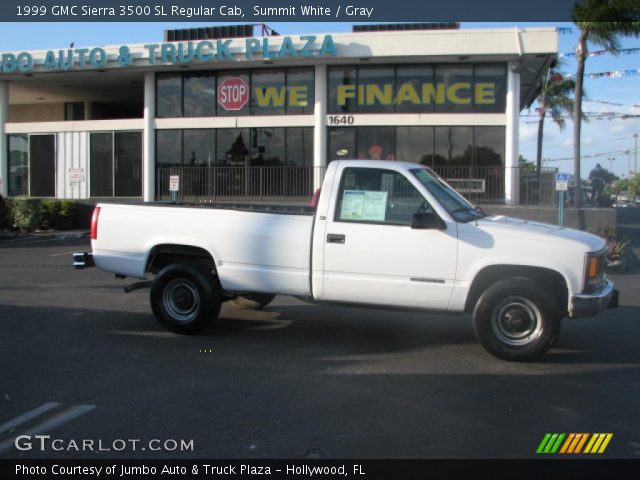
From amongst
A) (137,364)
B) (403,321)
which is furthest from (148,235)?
(403,321)

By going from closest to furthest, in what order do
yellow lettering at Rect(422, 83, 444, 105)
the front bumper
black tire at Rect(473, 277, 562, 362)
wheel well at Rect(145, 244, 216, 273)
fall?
the front bumper → black tire at Rect(473, 277, 562, 362) → wheel well at Rect(145, 244, 216, 273) → yellow lettering at Rect(422, 83, 444, 105)

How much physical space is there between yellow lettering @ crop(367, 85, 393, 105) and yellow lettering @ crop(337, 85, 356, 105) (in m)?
0.53

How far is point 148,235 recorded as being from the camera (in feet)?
24.5

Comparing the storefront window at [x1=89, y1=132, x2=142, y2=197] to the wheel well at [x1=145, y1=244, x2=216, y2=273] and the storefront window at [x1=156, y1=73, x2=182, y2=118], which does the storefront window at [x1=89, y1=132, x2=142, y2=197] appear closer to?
the storefront window at [x1=156, y1=73, x2=182, y2=118]

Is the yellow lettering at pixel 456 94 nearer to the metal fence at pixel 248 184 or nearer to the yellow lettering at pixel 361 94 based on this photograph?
the yellow lettering at pixel 361 94

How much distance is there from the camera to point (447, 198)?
693 cm

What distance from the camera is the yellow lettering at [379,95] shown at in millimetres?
21328

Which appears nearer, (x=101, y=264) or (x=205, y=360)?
(x=205, y=360)

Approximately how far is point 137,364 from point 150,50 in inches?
705

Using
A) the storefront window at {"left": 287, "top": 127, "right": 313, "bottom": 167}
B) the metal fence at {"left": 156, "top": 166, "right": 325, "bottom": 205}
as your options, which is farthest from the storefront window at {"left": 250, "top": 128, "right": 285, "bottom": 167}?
the metal fence at {"left": 156, "top": 166, "right": 325, "bottom": 205}

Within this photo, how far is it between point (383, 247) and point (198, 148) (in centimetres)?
1751

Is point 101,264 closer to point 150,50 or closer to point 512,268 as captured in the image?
point 512,268

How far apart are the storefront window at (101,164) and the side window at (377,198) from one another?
19.4 meters

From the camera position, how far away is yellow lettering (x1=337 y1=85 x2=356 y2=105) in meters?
21.6
